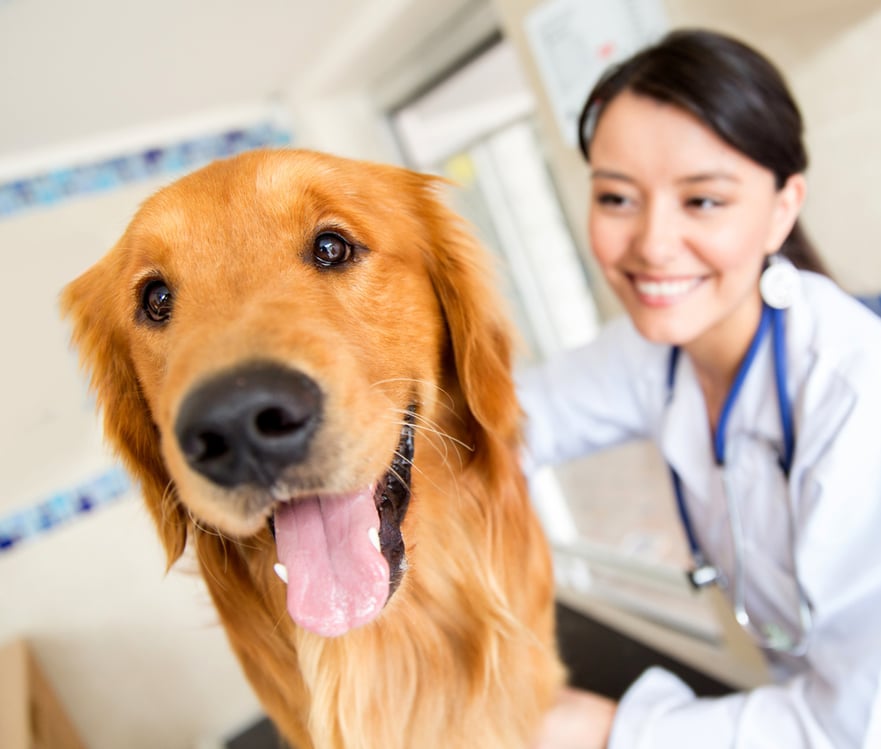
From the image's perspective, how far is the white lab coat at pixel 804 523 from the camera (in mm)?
982

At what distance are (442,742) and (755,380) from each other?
94 cm

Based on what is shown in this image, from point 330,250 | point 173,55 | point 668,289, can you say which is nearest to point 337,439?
point 330,250

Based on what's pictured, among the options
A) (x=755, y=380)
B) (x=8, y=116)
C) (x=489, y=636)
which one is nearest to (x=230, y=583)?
(x=489, y=636)

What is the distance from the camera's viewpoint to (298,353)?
0.70 meters

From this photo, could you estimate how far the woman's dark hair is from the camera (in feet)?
3.51

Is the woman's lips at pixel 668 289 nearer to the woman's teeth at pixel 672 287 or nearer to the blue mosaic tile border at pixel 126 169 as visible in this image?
the woman's teeth at pixel 672 287

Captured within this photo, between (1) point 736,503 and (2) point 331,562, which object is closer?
(2) point 331,562

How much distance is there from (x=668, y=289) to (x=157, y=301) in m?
0.98

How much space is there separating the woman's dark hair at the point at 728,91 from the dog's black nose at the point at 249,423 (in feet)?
3.01

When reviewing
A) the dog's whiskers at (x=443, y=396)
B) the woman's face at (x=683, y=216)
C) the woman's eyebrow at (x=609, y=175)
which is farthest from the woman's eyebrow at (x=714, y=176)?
the dog's whiskers at (x=443, y=396)

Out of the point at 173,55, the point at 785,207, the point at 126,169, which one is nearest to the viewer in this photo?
the point at 785,207

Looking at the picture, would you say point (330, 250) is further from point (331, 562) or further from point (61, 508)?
point (61, 508)

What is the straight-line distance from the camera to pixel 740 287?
1.17 m

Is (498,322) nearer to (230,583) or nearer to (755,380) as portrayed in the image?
(755,380)
